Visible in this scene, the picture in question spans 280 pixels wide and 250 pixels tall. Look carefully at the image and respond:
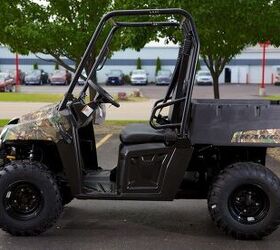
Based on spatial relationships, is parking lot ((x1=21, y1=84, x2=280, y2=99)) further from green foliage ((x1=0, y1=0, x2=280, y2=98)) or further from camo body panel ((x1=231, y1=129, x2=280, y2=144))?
camo body panel ((x1=231, y1=129, x2=280, y2=144))

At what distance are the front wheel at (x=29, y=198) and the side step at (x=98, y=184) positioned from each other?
31 cm

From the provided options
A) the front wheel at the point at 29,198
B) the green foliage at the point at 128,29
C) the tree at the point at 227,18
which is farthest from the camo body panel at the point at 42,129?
the tree at the point at 227,18

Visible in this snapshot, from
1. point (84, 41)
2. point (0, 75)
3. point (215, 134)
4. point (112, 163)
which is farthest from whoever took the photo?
point (0, 75)

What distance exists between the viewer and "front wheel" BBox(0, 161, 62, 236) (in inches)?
210

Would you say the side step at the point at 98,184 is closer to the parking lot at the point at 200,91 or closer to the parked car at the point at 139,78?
the parking lot at the point at 200,91

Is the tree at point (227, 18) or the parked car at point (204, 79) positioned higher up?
the tree at point (227, 18)

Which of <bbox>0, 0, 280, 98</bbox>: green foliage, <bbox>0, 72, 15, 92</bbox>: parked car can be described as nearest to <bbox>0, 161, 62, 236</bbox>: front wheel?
<bbox>0, 0, 280, 98</bbox>: green foliage

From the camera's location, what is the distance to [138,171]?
212 inches

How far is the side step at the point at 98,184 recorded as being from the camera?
5496 millimetres

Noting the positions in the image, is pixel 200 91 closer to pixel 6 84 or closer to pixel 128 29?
pixel 6 84

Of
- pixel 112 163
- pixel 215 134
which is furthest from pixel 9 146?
pixel 112 163

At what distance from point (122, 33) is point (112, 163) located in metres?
3.40

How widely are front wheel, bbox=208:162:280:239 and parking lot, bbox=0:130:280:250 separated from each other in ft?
0.46

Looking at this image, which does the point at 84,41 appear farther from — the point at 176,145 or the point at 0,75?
the point at 0,75
